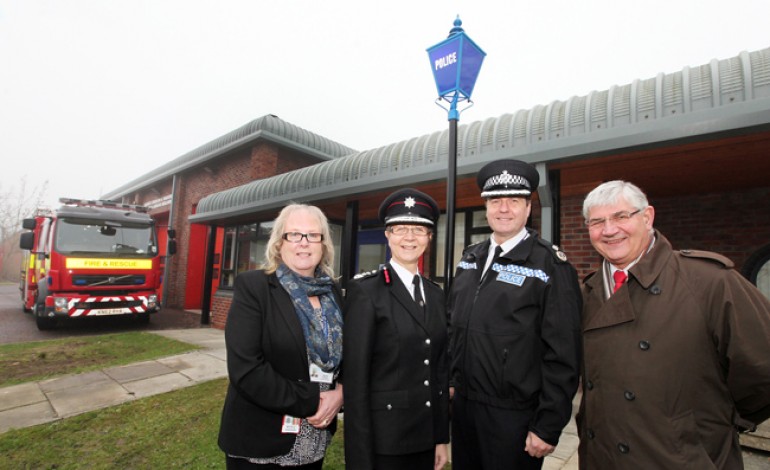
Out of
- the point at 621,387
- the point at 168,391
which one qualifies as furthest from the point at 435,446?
the point at 168,391

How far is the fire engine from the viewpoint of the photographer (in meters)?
8.16

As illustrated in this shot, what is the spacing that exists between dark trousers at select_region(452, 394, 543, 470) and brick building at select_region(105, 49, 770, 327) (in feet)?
8.54

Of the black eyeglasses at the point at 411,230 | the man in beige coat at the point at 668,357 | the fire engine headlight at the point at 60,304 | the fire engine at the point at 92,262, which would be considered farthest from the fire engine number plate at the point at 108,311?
the man in beige coat at the point at 668,357

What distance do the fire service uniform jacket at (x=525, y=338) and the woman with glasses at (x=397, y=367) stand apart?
15 cm

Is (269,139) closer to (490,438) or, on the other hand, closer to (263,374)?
(263,374)

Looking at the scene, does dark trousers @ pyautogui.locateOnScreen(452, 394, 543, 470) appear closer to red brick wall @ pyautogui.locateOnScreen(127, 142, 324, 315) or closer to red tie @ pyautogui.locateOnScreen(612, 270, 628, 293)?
red tie @ pyautogui.locateOnScreen(612, 270, 628, 293)

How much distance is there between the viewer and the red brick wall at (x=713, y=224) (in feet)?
14.9

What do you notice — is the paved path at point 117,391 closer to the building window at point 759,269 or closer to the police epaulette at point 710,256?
the police epaulette at point 710,256

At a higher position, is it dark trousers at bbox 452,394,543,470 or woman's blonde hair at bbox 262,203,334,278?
woman's blonde hair at bbox 262,203,334,278

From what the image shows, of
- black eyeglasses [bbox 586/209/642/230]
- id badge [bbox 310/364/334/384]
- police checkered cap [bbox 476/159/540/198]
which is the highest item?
police checkered cap [bbox 476/159/540/198]

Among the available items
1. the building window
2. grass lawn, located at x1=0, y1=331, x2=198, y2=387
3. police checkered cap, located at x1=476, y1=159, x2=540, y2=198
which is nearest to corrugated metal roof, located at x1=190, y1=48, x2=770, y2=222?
police checkered cap, located at x1=476, y1=159, x2=540, y2=198

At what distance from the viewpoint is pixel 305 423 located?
5.84ft

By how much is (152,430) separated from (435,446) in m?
3.16

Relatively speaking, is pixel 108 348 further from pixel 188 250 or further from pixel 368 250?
pixel 188 250
